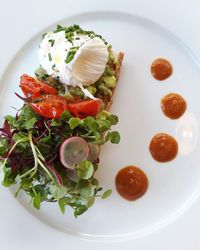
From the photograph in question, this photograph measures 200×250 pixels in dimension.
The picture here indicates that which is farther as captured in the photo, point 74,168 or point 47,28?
point 47,28

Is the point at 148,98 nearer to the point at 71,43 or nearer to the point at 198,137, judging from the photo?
the point at 198,137

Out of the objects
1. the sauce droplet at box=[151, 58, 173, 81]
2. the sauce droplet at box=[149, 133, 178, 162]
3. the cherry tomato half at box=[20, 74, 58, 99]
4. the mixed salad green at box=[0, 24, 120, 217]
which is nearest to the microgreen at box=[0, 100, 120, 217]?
the mixed salad green at box=[0, 24, 120, 217]

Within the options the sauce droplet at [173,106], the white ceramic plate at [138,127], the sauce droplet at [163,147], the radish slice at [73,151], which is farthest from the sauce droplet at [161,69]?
the radish slice at [73,151]

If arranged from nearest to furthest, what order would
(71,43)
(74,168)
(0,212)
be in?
1. (74,168)
2. (71,43)
3. (0,212)

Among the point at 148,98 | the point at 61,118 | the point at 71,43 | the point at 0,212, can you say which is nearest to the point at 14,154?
the point at 61,118

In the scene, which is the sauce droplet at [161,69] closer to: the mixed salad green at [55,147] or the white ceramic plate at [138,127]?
the white ceramic plate at [138,127]

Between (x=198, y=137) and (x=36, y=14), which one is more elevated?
(x=36, y=14)
